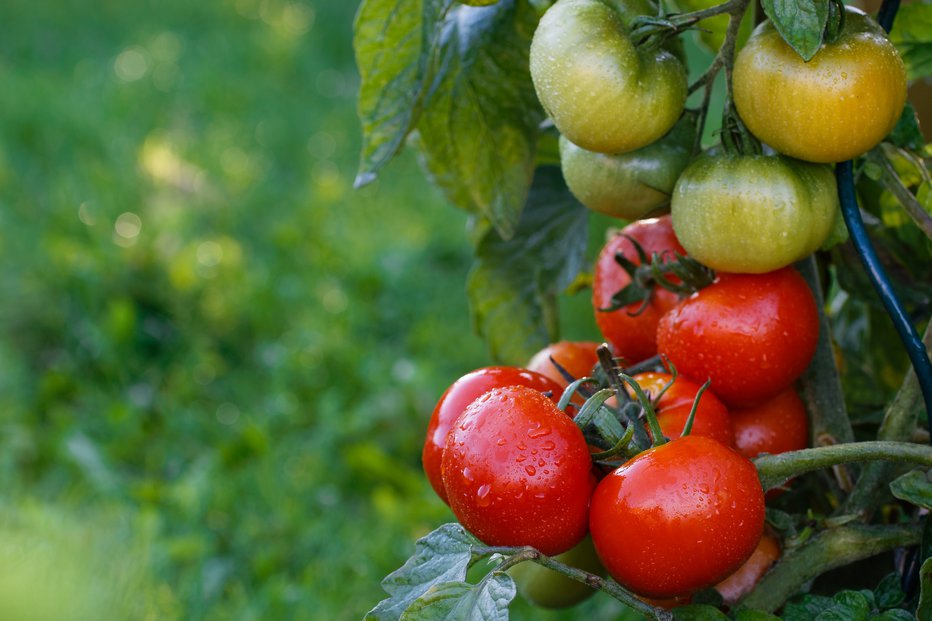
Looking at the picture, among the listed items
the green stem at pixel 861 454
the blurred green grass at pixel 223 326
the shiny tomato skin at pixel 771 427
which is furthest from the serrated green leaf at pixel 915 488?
the blurred green grass at pixel 223 326

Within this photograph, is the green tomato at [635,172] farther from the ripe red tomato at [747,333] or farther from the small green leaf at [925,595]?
the small green leaf at [925,595]

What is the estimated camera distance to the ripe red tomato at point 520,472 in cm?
64

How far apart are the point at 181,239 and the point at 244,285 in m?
0.23

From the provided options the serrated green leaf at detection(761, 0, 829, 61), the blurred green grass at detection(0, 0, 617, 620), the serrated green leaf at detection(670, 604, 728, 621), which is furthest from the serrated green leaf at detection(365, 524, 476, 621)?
the blurred green grass at detection(0, 0, 617, 620)

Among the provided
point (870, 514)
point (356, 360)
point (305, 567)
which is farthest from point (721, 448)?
point (356, 360)

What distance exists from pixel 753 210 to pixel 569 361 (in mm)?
212

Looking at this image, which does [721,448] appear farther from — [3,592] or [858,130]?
[3,592]

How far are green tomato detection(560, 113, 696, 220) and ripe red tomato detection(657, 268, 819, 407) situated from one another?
0.08m

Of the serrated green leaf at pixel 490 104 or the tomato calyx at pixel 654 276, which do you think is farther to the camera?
the serrated green leaf at pixel 490 104

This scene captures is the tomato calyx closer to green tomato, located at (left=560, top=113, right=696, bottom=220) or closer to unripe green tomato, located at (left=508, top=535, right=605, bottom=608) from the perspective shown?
green tomato, located at (left=560, top=113, right=696, bottom=220)

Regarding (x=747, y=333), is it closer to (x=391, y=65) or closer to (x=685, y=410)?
(x=685, y=410)

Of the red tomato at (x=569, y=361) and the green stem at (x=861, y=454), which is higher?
the green stem at (x=861, y=454)

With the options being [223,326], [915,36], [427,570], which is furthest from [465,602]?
[223,326]

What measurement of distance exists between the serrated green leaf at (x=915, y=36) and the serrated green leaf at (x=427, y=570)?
0.56 metres
